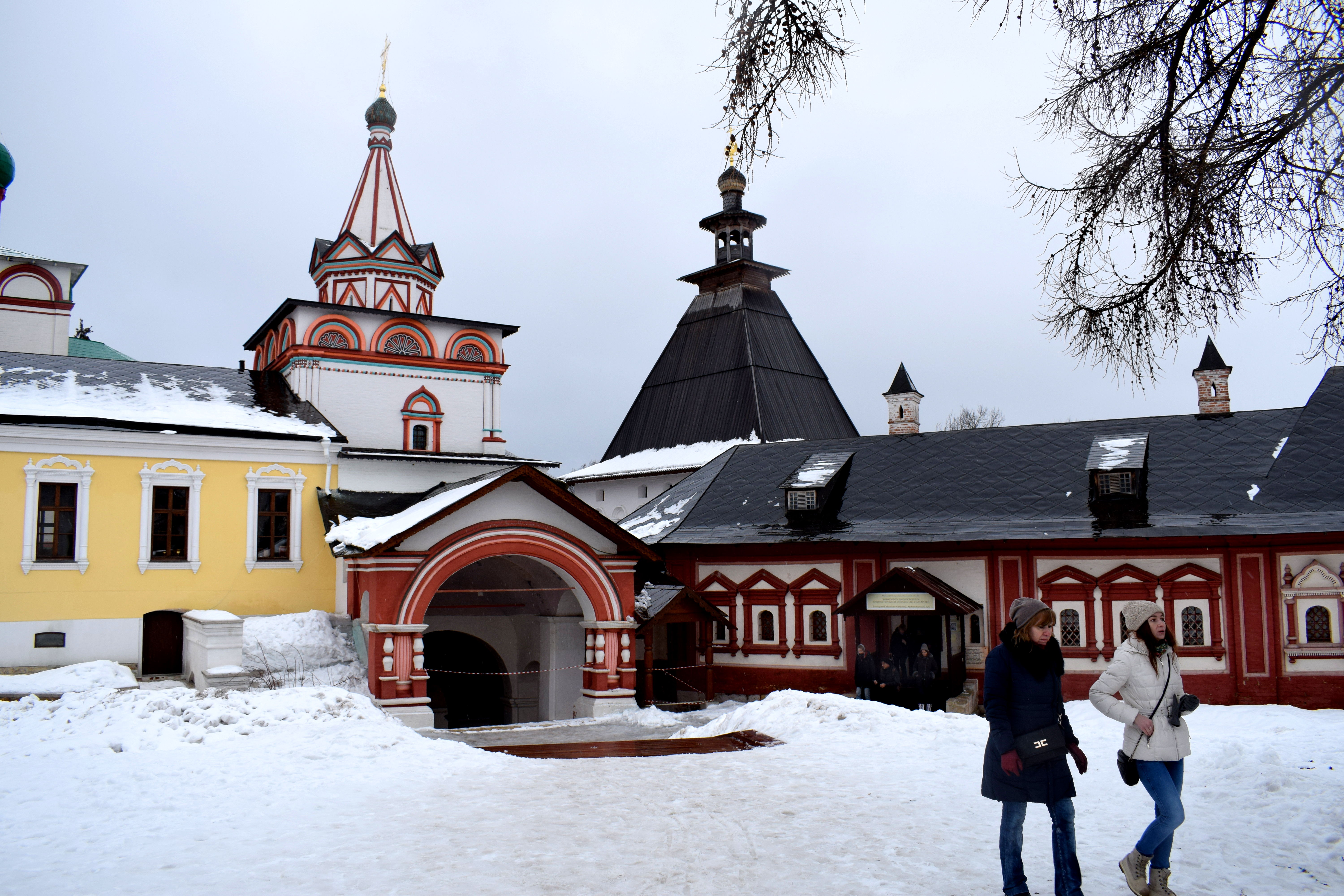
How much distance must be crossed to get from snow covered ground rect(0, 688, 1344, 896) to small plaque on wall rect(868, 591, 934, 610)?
17.2 feet

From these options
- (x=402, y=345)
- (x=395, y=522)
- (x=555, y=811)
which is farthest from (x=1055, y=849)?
(x=402, y=345)

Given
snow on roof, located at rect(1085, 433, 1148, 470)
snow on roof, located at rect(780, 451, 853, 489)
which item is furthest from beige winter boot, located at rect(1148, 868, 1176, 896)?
snow on roof, located at rect(780, 451, 853, 489)

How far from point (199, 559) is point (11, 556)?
3043 mm

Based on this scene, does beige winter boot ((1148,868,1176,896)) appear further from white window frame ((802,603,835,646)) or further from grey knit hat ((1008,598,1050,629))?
white window frame ((802,603,835,646))

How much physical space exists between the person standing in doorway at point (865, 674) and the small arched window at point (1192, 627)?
524cm

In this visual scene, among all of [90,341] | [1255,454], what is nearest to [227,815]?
[1255,454]

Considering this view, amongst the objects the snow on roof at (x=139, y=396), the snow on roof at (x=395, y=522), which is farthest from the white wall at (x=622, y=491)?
the snow on roof at (x=395, y=522)

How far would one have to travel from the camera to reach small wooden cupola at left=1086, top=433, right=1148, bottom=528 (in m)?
17.8

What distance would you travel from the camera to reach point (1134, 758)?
580 centimetres

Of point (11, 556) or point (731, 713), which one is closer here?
point (731, 713)

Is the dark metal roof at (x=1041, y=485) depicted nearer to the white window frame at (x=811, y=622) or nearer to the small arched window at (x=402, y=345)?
the white window frame at (x=811, y=622)

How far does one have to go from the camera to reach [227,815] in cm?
804

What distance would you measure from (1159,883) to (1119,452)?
571 inches

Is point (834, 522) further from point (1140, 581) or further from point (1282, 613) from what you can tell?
point (1282, 613)
